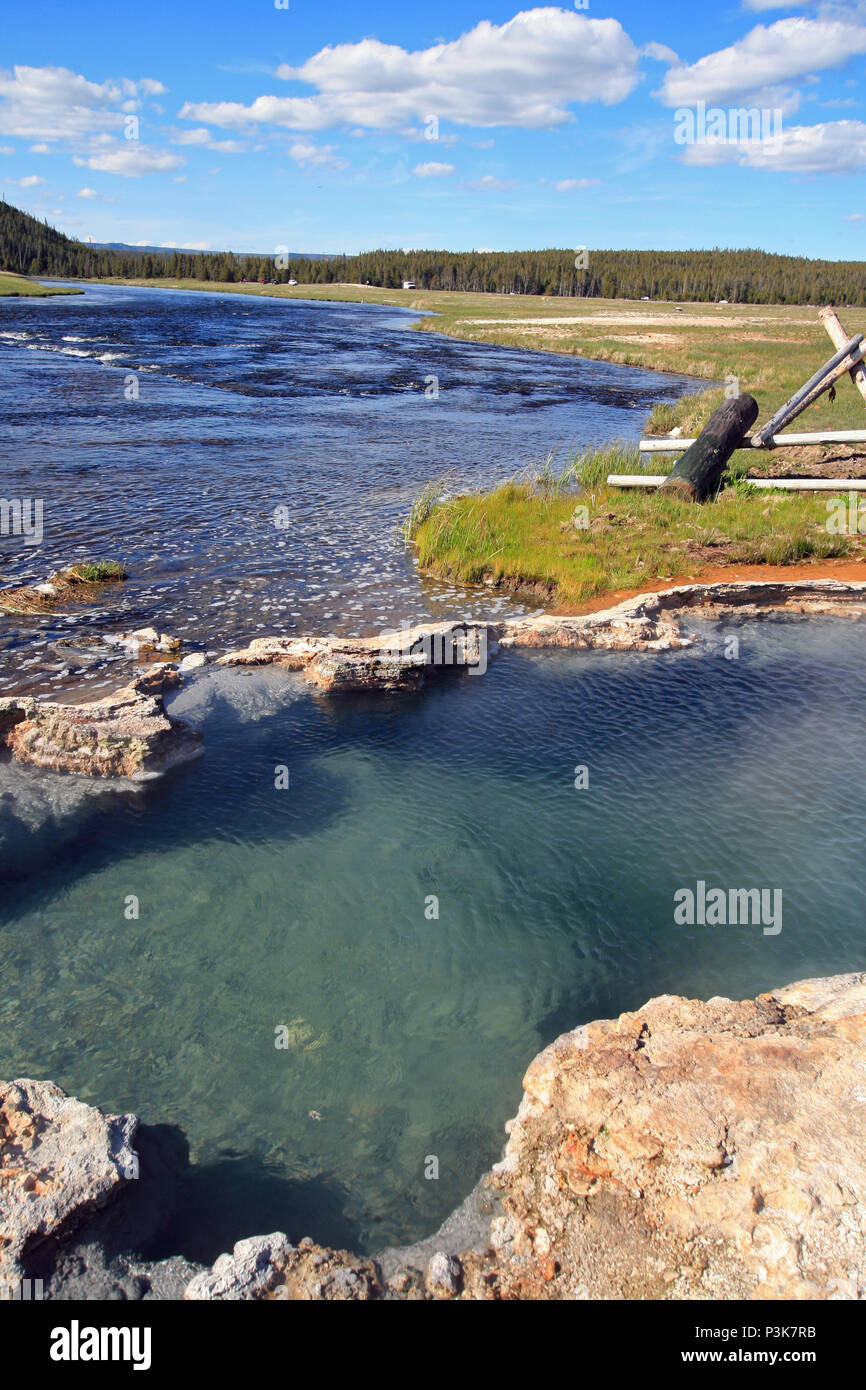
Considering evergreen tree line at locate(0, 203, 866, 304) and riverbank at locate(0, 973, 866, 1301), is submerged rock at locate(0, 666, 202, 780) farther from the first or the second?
evergreen tree line at locate(0, 203, 866, 304)

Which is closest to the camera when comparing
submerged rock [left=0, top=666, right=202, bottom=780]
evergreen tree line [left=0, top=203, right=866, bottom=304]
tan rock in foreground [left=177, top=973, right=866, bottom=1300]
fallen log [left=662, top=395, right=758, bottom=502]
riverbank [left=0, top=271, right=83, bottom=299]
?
tan rock in foreground [left=177, top=973, right=866, bottom=1300]

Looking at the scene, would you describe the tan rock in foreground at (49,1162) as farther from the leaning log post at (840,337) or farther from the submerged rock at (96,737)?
the leaning log post at (840,337)

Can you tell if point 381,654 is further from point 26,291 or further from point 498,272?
point 498,272

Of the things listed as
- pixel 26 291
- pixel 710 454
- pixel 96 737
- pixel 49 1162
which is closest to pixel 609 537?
pixel 710 454

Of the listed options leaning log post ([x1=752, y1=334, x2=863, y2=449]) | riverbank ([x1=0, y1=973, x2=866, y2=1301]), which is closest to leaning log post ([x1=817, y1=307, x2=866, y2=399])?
leaning log post ([x1=752, y1=334, x2=863, y2=449])

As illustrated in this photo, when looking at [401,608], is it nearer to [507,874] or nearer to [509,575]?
[509,575]

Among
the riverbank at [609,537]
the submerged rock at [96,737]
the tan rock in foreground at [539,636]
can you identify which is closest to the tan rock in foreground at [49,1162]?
the submerged rock at [96,737]
